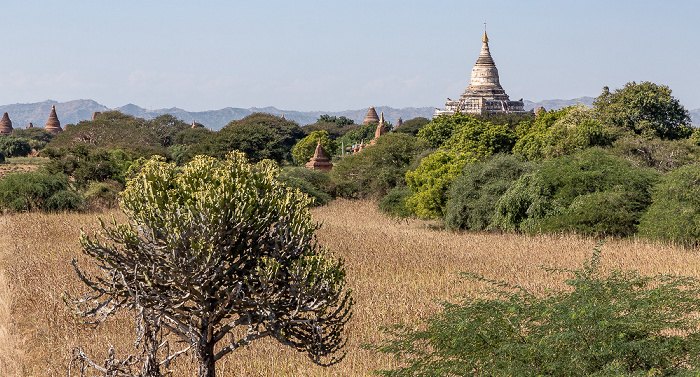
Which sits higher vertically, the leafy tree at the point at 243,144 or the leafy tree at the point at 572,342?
the leafy tree at the point at 243,144

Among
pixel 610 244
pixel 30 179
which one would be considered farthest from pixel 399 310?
pixel 30 179

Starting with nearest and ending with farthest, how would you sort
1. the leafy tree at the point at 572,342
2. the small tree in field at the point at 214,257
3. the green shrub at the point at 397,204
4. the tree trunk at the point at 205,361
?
the leafy tree at the point at 572,342 < the small tree in field at the point at 214,257 < the tree trunk at the point at 205,361 < the green shrub at the point at 397,204

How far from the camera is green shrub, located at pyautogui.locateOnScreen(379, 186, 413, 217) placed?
27.5 metres

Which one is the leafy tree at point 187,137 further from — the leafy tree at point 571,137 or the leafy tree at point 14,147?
the leafy tree at point 571,137

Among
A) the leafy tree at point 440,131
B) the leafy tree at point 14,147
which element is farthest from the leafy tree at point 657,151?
the leafy tree at point 14,147

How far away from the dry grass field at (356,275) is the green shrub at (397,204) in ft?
4.08

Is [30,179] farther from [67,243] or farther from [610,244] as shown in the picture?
[610,244]

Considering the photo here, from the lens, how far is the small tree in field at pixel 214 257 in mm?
6391

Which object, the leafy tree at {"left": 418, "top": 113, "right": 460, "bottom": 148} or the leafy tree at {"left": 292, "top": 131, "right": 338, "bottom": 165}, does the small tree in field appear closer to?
the leafy tree at {"left": 418, "top": 113, "right": 460, "bottom": 148}

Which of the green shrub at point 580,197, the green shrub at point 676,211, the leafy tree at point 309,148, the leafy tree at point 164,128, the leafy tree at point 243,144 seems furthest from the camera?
the leafy tree at point 164,128

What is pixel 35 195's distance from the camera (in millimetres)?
26500

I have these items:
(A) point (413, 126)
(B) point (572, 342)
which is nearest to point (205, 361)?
(B) point (572, 342)

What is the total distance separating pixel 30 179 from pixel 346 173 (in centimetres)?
1591

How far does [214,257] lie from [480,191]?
714 inches
